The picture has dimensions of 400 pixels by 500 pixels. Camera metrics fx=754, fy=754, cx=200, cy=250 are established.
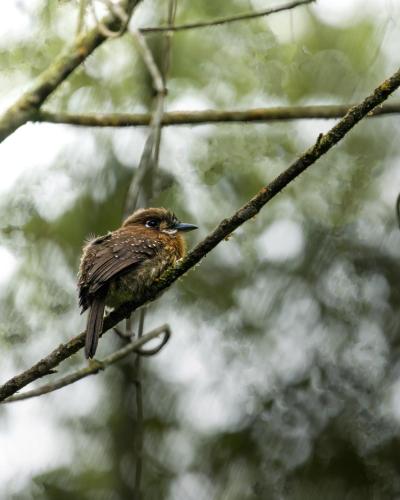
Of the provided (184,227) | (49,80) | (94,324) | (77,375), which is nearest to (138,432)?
(94,324)

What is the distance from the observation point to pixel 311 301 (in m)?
5.33

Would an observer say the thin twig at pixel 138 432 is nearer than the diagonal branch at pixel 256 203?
No

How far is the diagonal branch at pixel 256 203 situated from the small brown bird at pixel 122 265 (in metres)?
0.41

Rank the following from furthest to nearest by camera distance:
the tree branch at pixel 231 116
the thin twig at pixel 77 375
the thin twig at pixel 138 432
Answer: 1. the tree branch at pixel 231 116
2. the thin twig at pixel 138 432
3. the thin twig at pixel 77 375

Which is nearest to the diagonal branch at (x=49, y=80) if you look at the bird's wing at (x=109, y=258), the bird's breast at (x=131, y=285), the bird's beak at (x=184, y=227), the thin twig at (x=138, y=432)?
the bird's wing at (x=109, y=258)

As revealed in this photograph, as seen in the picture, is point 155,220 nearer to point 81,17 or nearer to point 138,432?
point 81,17

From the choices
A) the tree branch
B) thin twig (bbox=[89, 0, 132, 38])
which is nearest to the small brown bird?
the tree branch

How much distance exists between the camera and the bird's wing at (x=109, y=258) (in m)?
3.66

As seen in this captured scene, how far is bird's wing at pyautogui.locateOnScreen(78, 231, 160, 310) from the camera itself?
12.0 ft

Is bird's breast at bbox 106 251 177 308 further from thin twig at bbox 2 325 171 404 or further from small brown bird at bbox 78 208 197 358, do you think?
thin twig at bbox 2 325 171 404

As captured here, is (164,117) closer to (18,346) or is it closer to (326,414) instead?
(18,346)

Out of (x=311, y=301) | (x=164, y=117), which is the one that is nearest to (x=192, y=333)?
(x=311, y=301)

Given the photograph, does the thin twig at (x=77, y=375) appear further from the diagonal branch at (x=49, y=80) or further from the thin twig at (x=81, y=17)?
the thin twig at (x=81, y=17)

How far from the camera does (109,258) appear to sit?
380 centimetres
